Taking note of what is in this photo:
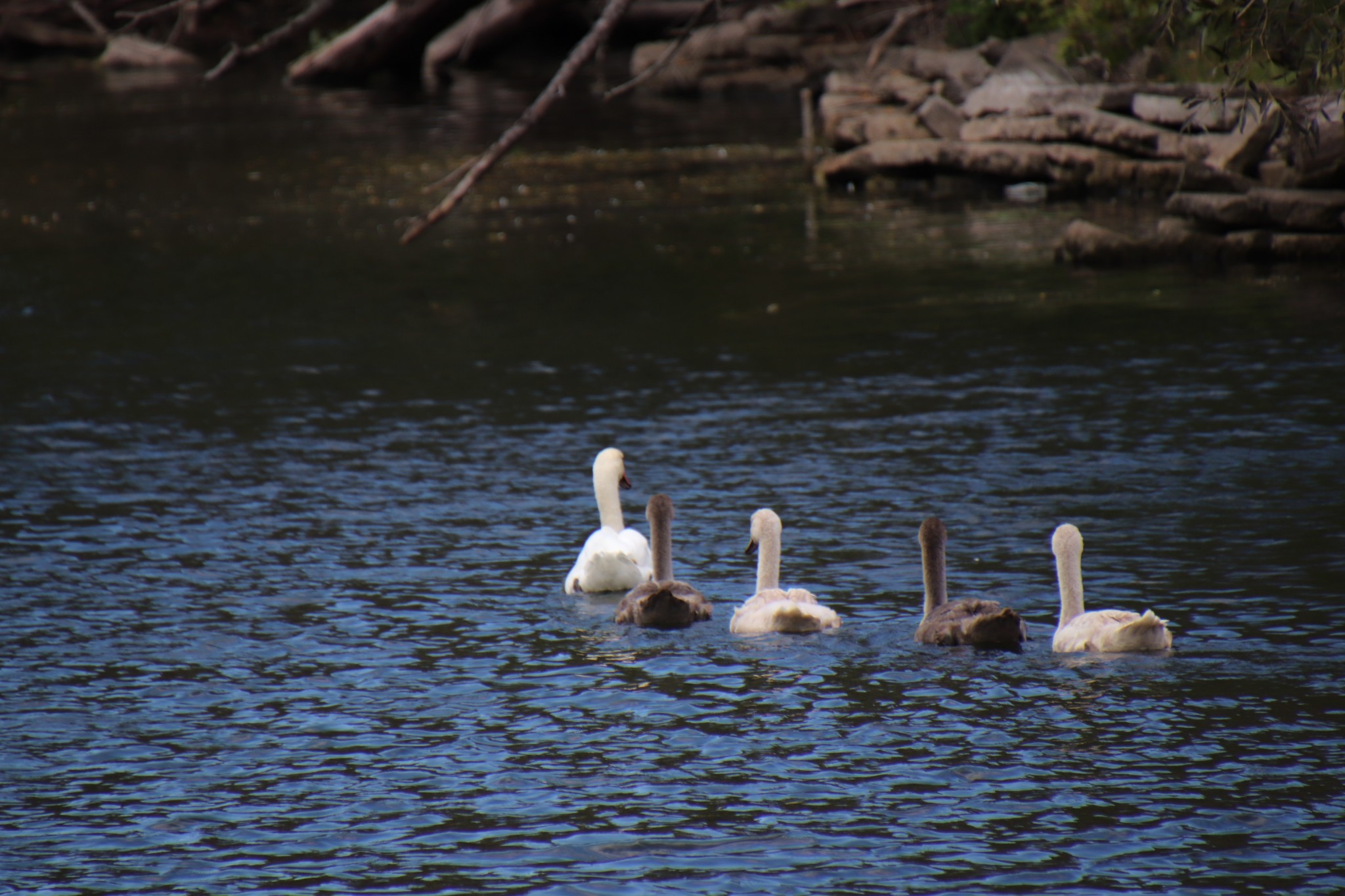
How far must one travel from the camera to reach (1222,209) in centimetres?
2556

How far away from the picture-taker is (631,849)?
30.0ft

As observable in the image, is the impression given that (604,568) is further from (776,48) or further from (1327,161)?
(776,48)

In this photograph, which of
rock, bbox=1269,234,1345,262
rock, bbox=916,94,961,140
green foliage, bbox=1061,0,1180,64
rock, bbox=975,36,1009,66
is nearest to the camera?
rock, bbox=1269,234,1345,262

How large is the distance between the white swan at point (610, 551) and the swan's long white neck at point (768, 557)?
3.40ft

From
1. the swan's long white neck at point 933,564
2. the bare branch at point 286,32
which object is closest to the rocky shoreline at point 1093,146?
the swan's long white neck at point 933,564

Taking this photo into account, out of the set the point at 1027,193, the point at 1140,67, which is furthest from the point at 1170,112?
the point at 1140,67

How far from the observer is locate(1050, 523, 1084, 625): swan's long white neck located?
38.5 feet

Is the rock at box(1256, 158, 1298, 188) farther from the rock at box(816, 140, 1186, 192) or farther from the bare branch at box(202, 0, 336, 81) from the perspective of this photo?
the bare branch at box(202, 0, 336, 81)

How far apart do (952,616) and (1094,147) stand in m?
21.5

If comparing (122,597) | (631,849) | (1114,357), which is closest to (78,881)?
(631,849)

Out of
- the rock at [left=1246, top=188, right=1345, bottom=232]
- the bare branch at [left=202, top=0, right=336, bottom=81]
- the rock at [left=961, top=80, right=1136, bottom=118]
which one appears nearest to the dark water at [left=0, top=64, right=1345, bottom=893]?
the rock at [left=1246, top=188, right=1345, bottom=232]

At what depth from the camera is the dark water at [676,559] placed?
935 cm

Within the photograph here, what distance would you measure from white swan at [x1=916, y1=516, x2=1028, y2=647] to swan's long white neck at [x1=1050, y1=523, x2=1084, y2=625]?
32 centimetres

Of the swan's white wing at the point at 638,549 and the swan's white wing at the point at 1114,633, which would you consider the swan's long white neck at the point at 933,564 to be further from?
the swan's white wing at the point at 638,549
